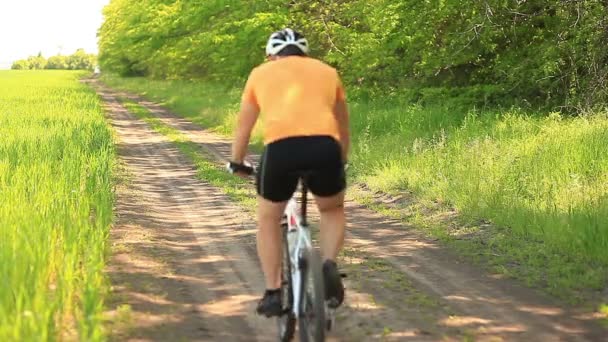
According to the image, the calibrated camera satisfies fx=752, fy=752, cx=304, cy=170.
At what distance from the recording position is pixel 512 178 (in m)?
9.55

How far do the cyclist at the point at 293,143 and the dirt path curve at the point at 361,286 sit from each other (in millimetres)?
787

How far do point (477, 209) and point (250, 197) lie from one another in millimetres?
3321

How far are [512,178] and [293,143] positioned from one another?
607 centimetres

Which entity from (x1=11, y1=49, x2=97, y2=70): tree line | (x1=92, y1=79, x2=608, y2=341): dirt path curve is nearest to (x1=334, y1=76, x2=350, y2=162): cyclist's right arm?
(x1=92, y1=79, x2=608, y2=341): dirt path curve

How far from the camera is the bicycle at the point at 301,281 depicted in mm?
4062

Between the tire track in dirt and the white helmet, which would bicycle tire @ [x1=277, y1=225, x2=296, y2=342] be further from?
the white helmet

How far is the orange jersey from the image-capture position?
4.15m

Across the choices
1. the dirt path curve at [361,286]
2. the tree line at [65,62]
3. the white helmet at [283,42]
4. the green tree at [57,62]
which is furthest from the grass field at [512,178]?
the green tree at [57,62]

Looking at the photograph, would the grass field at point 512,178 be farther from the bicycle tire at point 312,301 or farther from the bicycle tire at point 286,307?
the bicycle tire at point 312,301

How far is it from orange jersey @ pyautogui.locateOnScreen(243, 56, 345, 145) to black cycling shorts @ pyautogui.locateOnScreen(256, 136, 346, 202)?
5cm

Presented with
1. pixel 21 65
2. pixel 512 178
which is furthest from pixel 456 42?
pixel 21 65

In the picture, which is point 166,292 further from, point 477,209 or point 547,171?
point 547,171

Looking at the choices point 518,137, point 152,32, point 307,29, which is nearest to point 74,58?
point 152,32

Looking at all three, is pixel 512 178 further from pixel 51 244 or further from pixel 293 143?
pixel 51 244
